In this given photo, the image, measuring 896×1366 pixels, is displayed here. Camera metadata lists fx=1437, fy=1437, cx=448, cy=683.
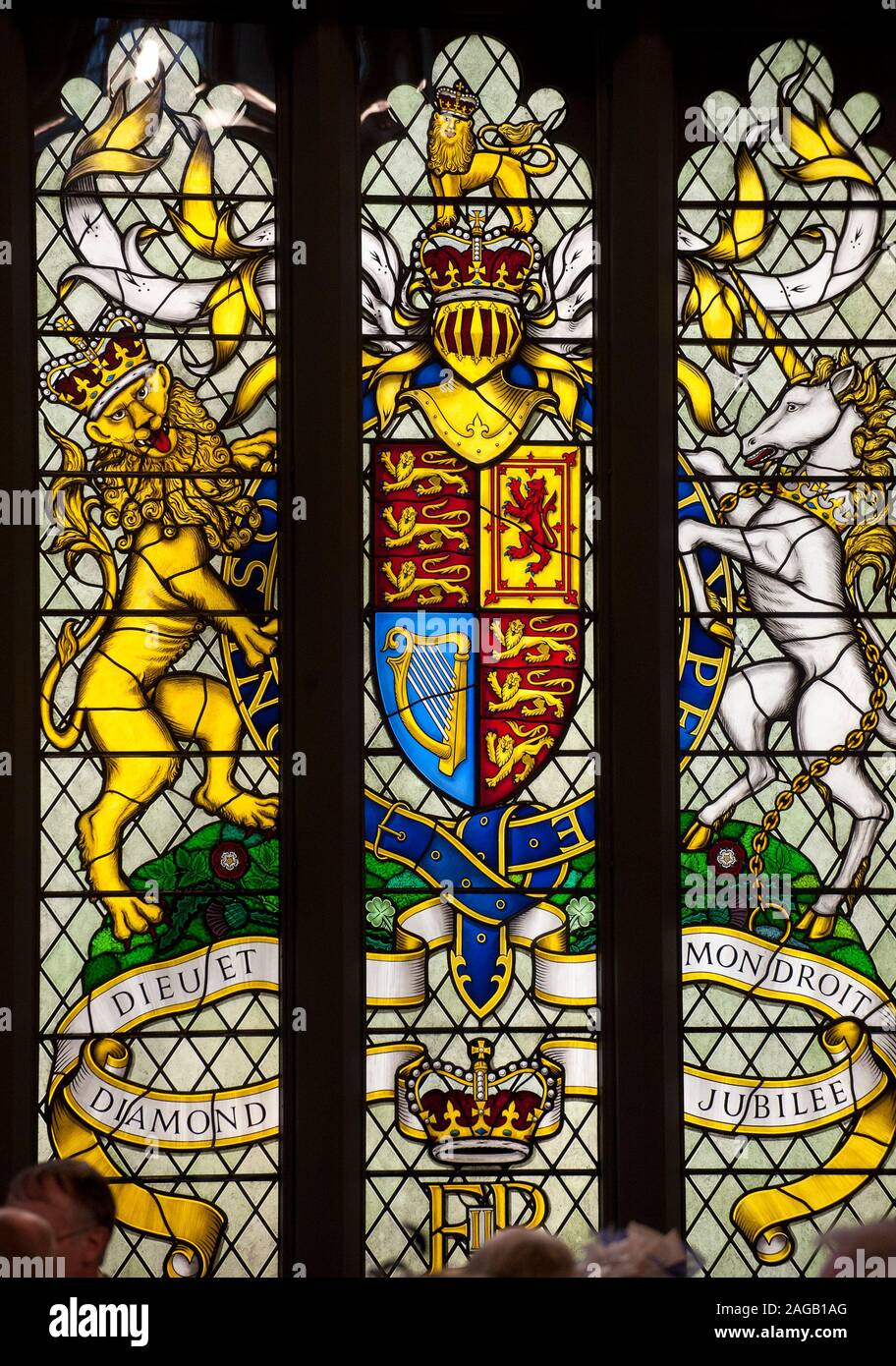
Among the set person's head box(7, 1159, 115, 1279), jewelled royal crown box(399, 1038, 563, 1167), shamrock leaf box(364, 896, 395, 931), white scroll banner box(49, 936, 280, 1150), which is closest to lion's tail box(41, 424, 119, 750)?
white scroll banner box(49, 936, 280, 1150)

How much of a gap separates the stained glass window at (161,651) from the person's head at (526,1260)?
1.17 m

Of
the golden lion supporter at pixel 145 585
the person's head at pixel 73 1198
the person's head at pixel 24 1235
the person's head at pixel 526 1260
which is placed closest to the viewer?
the person's head at pixel 526 1260

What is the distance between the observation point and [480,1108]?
122 inches

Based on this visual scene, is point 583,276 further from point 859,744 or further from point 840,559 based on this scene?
point 859,744

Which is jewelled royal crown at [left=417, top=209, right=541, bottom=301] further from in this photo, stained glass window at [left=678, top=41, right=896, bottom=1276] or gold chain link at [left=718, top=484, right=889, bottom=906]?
gold chain link at [left=718, top=484, right=889, bottom=906]

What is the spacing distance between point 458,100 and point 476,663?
1.27m

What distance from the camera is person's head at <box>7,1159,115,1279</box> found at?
3.02 m

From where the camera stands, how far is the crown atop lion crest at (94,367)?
3156 mm

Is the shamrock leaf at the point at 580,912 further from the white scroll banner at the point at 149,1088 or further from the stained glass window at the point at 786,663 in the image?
the white scroll banner at the point at 149,1088

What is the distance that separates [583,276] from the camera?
3.23 meters

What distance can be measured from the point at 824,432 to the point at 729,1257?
1832 mm

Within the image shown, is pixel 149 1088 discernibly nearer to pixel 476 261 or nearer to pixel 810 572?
pixel 810 572

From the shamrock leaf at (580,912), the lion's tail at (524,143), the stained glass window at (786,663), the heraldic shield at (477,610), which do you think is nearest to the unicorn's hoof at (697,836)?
the stained glass window at (786,663)

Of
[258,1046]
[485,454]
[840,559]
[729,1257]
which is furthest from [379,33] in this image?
[729,1257]
